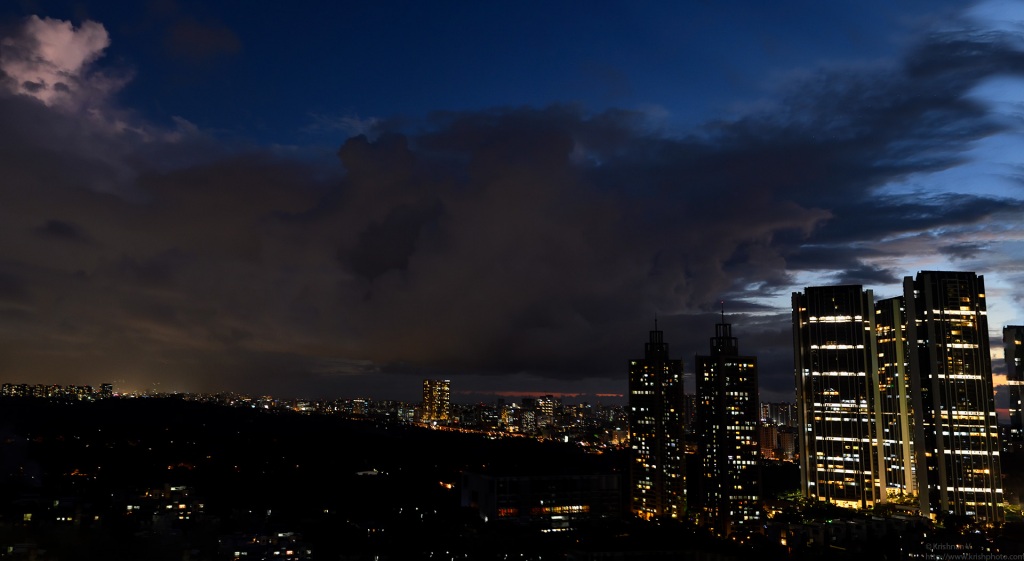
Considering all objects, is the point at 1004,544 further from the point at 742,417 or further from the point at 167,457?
the point at 167,457

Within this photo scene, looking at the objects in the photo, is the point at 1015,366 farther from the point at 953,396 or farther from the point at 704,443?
the point at 704,443

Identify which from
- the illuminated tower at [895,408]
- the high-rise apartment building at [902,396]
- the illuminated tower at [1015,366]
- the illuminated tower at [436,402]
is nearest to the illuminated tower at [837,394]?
the high-rise apartment building at [902,396]

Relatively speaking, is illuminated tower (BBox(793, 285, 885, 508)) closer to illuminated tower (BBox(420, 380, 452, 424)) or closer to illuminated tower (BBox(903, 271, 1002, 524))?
illuminated tower (BBox(903, 271, 1002, 524))

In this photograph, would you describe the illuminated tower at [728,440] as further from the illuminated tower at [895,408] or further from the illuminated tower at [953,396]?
the illuminated tower at [953,396]

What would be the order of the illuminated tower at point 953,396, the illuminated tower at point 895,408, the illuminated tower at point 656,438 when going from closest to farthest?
the illuminated tower at point 953,396 → the illuminated tower at point 895,408 → the illuminated tower at point 656,438

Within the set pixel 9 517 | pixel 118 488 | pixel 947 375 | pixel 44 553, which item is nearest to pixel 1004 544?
pixel 947 375

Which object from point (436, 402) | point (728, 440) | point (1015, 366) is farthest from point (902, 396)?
point (436, 402)
